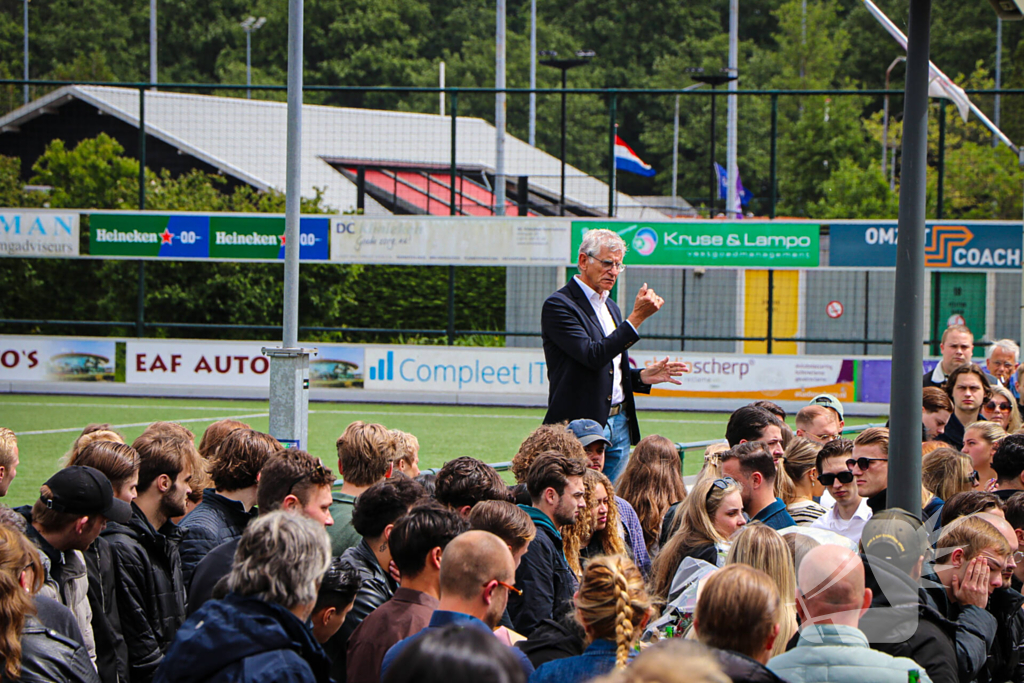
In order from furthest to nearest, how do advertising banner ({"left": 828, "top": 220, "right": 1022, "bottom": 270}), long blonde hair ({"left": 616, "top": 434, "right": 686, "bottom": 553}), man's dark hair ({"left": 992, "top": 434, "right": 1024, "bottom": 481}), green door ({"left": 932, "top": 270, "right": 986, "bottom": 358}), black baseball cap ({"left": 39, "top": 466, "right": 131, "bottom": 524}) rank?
green door ({"left": 932, "top": 270, "right": 986, "bottom": 358}) → advertising banner ({"left": 828, "top": 220, "right": 1022, "bottom": 270}) → long blonde hair ({"left": 616, "top": 434, "right": 686, "bottom": 553}) → man's dark hair ({"left": 992, "top": 434, "right": 1024, "bottom": 481}) → black baseball cap ({"left": 39, "top": 466, "right": 131, "bottom": 524})

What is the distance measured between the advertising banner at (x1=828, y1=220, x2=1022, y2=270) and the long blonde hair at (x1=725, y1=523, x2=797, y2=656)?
15.4 meters

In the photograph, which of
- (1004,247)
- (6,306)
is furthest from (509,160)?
(1004,247)

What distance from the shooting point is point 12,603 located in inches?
129

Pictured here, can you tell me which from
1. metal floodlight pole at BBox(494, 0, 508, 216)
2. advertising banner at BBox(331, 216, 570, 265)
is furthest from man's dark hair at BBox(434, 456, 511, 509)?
metal floodlight pole at BBox(494, 0, 508, 216)

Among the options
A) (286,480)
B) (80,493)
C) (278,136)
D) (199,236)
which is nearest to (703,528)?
(286,480)

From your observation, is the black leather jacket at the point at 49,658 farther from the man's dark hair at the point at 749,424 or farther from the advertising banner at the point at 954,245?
the advertising banner at the point at 954,245

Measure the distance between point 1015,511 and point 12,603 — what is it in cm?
424

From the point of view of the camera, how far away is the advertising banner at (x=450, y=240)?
18922 mm

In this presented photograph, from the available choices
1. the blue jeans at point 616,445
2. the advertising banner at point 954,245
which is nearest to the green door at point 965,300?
the advertising banner at point 954,245

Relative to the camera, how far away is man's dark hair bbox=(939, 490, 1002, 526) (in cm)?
468

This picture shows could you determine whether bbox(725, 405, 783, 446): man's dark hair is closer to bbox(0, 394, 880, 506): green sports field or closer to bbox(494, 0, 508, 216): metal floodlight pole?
bbox(0, 394, 880, 506): green sports field

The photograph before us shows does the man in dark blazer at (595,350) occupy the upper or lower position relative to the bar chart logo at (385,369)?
upper

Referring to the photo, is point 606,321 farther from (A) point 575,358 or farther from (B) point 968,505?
(B) point 968,505

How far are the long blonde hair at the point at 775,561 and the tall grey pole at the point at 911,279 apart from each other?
0.88 meters
